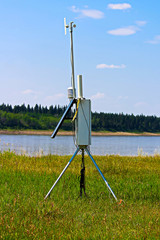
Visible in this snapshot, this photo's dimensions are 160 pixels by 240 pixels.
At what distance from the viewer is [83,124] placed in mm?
6152

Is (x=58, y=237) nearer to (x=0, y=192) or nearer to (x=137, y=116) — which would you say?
(x=0, y=192)

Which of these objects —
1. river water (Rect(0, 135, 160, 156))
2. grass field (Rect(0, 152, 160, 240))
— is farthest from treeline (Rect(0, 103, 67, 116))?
grass field (Rect(0, 152, 160, 240))

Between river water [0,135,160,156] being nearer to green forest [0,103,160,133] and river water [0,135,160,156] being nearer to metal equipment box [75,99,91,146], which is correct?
metal equipment box [75,99,91,146]

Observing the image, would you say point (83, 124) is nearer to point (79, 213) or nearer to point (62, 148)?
point (79, 213)

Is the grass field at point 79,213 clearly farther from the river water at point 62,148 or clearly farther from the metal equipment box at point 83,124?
the river water at point 62,148

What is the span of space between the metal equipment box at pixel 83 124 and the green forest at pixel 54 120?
338 feet

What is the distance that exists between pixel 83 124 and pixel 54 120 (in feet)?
430

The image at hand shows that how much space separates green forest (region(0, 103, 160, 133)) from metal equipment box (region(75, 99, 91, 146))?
10304 cm

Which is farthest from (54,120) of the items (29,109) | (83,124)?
(83,124)

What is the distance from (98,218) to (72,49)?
134 inches

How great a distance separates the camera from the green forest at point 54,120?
124 metres

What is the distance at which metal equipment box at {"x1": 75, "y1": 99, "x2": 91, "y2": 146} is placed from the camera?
6.13m

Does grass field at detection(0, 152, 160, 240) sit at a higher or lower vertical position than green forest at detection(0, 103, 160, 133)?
lower

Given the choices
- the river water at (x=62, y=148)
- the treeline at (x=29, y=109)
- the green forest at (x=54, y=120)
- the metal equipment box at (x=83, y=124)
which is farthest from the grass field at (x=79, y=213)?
the treeline at (x=29, y=109)
